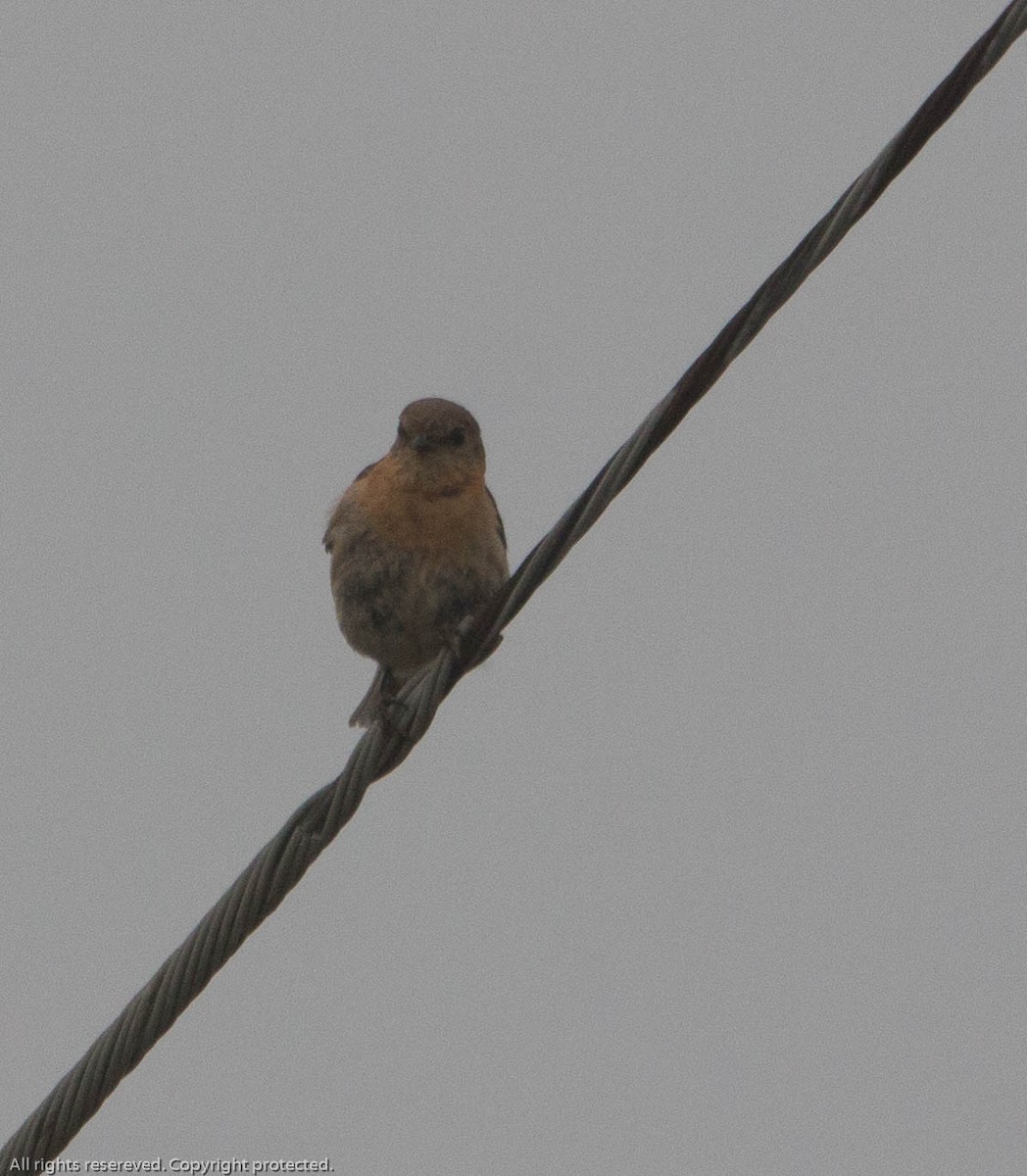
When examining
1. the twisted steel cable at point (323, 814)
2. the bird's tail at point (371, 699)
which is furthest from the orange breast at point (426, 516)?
the twisted steel cable at point (323, 814)

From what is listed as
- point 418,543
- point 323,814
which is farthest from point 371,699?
point 323,814

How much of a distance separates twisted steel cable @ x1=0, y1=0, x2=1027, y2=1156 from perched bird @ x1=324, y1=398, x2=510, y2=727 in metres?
2.94

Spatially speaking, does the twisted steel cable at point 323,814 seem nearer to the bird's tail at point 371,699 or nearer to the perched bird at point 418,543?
the perched bird at point 418,543

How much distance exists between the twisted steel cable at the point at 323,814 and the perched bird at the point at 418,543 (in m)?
2.94

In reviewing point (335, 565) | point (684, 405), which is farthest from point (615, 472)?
point (335, 565)

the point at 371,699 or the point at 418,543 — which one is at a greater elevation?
the point at 418,543

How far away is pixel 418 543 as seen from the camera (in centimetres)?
781

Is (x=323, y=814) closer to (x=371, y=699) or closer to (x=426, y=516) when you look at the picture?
(x=426, y=516)

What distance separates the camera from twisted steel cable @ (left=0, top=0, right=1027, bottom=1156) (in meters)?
4.05

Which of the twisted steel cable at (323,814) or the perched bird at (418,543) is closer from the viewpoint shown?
the twisted steel cable at (323,814)

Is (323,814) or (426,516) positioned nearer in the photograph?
(323,814)

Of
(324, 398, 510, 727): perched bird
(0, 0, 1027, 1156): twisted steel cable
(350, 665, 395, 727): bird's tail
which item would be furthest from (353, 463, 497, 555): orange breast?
(0, 0, 1027, 1156): twisted steel cable

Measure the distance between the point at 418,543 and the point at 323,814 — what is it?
3.20m

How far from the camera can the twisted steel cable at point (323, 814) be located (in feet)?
13.3
